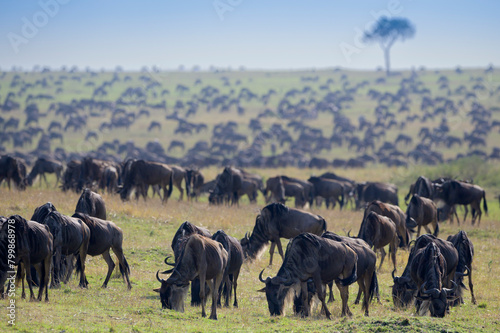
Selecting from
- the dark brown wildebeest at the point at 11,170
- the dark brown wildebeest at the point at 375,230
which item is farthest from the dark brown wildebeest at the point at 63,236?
the dark brown wildebeest at the point at 11,170

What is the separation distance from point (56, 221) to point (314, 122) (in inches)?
2107

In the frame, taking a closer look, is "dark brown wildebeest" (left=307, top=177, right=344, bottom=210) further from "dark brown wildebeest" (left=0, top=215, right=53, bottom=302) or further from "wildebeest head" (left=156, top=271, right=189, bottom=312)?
"dark brown wildebeest" (left=0, top=215, right=53, bottom=302)

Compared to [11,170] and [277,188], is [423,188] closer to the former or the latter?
[277,188]

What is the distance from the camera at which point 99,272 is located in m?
12.2

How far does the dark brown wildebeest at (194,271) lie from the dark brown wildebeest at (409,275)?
346cm

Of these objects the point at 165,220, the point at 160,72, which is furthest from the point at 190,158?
the point at 160,72

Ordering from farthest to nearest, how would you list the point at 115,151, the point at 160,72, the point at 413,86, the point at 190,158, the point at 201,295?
the point at 160,72 → the point at 413,86 → the point at 115,151 → the point at 190,158 → the point at 201,295

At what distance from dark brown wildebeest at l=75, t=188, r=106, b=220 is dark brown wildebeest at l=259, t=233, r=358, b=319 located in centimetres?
536

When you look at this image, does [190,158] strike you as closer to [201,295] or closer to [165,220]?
[165,220]

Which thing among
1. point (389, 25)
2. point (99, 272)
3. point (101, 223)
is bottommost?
point (99, 272)


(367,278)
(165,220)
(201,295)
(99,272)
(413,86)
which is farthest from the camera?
(413,86)

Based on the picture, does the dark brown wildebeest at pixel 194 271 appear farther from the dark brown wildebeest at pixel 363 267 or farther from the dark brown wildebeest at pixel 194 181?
the dark brown wildebeest at pixel 194 181

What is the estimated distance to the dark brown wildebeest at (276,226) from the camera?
13492 millimetres

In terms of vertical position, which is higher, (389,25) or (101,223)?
(389,25)
